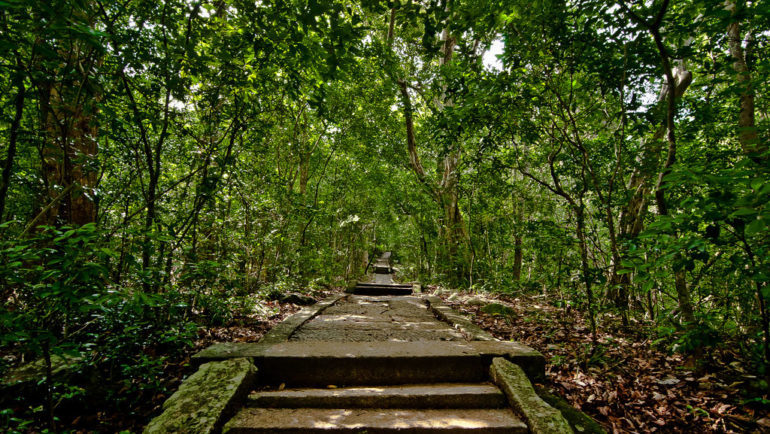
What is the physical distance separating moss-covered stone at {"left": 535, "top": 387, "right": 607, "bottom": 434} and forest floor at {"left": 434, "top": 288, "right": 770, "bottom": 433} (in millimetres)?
182

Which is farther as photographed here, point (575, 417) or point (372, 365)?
point (372, 365)

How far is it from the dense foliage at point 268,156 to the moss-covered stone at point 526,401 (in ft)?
3.78

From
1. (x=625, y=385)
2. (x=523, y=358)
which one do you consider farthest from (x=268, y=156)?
(x=625, y=385)

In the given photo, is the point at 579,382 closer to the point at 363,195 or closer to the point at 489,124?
the point at 489,124

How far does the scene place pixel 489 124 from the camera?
4.38 meters

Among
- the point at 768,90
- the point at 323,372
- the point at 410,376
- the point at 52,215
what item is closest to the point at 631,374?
the point at 410,376

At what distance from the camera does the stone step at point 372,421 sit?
2.10 m

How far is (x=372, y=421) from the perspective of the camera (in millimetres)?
2193

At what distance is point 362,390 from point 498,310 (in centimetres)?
341

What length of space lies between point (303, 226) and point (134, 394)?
211 inches

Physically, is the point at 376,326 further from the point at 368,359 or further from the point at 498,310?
the point at 498,310

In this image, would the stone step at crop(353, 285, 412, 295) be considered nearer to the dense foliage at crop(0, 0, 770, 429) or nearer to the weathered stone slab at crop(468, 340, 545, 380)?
the dense foliage at crop(0, 0, 770, 429)

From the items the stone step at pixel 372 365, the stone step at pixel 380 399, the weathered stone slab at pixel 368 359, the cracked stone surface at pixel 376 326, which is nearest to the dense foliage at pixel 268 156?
the weathered stone slab at pixel 368 359

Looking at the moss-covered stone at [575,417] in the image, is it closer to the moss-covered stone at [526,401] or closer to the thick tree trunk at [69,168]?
the moss-covered stone at [526,401]
